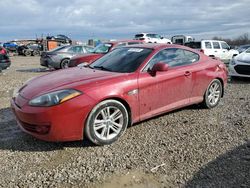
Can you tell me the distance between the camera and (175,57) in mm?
5328

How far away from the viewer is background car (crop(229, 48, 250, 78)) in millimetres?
9680

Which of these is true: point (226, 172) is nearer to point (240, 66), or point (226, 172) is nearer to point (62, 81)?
point (62, 81)

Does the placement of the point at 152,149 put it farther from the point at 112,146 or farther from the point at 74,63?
the point at 74,63

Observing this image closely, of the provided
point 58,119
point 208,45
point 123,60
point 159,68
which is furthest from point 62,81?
point 208,45

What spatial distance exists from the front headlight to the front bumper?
0.20ft

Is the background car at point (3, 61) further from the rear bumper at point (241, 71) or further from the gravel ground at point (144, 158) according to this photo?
the rear bumper at point (241, 71)

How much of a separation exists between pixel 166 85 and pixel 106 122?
132 centimetres

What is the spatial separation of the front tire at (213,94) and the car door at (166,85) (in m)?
0.68


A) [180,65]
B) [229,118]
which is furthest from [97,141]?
[229,118]

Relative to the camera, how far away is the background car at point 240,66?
381 inches

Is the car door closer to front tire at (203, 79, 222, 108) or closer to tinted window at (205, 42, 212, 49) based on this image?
front tire at (203, 79, 222, 108)

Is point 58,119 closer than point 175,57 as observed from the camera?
Yes

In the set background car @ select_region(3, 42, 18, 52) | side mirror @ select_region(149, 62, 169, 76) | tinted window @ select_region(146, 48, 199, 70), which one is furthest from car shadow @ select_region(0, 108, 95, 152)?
background car @ select_region(3, 42, 18, 52)

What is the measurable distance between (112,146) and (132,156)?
0.44 meters
